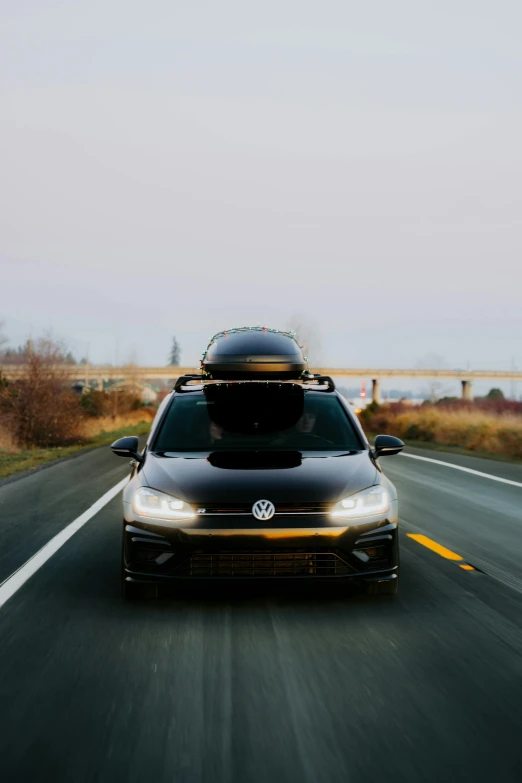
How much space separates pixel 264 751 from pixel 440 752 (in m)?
0.72

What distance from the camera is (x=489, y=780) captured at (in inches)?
141

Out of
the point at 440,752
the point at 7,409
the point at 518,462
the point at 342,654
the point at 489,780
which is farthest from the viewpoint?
the point at 7,409

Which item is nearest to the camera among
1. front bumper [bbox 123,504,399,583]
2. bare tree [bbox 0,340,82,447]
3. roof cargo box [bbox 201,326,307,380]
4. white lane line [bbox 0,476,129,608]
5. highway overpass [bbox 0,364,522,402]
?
front bumper [bbox 123,504,399,583]

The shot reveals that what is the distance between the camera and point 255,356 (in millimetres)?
14953

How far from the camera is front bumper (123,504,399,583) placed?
6098 millimetres

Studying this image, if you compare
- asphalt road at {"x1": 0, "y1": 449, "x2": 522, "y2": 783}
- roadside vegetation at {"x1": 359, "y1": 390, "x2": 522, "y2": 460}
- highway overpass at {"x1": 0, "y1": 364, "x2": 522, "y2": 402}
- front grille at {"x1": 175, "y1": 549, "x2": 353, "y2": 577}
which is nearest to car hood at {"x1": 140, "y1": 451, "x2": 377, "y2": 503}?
front grille at {"x1": 175, "y1": 549, "x2": 353, "y2": 577}

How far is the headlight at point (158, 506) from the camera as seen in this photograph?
6.24 meters

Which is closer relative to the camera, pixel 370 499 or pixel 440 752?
pixel 440 752

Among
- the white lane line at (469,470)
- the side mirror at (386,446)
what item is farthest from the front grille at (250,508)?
the white lane line at (469,470)

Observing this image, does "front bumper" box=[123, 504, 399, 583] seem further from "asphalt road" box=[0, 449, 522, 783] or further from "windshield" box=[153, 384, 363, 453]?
"windshield" box=[153, 384, 363, 453]

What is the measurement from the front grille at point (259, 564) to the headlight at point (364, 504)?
29cm

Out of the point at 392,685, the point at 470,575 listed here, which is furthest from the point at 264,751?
the point at 470,575

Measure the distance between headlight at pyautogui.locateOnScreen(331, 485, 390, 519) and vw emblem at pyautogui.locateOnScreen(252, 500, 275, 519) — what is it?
0.41m

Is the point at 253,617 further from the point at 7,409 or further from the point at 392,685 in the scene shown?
the point at 7,409
